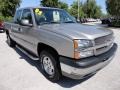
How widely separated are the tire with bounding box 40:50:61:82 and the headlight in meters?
0.75

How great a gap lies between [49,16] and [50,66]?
5.35ft

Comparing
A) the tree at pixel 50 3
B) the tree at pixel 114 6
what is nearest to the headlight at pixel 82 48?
the tree at pixel 114 6

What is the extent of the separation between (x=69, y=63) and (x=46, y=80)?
121 cm

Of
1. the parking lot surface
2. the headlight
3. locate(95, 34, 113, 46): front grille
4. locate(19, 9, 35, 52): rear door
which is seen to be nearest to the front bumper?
the headlight

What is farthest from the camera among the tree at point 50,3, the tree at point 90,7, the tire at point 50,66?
the tree at point 90,7

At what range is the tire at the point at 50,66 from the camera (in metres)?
4.51

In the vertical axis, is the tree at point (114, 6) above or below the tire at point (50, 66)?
above

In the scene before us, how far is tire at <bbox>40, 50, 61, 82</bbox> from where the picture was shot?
14.8ft

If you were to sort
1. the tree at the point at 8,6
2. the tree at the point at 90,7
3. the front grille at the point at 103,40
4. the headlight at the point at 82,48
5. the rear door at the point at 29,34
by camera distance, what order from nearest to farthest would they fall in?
the headlight at the point at 82,48, the front grille at the point at 103,40, the rear door at the point at 29,34, the tree at the point at 8,6, the tree at the point at 90,7

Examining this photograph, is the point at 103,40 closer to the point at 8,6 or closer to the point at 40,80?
the point at 40,80

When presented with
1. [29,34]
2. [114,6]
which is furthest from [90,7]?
[29,34]

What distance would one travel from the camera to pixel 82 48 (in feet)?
12.9

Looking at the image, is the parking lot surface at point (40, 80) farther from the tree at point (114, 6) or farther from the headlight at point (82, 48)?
the tree at point (114, 6)

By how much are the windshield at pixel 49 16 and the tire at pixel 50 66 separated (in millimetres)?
1002
